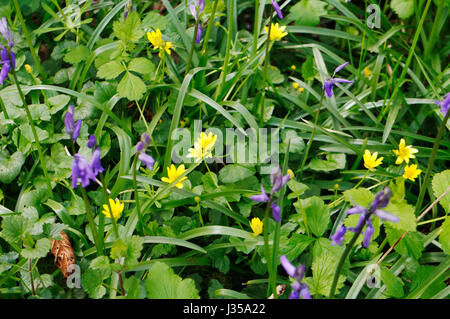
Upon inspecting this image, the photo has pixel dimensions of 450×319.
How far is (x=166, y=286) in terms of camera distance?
5.38 ft

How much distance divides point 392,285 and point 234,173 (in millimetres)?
871

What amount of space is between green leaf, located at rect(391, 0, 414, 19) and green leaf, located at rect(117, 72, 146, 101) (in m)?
1.67

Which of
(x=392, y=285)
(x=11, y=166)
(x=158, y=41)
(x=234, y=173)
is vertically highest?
(x=158, y=41)

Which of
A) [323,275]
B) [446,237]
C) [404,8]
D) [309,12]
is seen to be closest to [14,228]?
[323,275]

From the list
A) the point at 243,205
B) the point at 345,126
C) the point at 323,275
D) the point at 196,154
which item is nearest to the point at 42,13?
the point at 196,154

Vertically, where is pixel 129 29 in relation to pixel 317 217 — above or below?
above

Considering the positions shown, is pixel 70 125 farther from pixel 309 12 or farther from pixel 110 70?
pixel 309 12

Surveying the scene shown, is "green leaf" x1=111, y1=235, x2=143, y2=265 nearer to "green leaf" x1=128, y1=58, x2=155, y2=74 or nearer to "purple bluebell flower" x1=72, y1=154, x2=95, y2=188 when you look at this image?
"purple bluebell flower" x1=72, y1=154, x2=95, y2=188

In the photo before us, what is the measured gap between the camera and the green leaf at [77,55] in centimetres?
239

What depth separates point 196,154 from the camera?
2033 millimetres

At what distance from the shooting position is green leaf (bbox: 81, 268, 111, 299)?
66.9 inches
